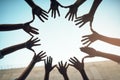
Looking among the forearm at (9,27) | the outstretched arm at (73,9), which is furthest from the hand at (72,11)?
the forearm at (9,27)

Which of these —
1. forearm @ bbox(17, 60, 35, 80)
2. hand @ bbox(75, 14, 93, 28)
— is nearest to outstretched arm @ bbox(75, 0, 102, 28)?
hand @ bbox(75, 14, 93, 28)

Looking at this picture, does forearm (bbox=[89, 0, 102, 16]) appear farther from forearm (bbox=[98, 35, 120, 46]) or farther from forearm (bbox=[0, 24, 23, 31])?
forearm (bbox=[0, 24, 23, 31])

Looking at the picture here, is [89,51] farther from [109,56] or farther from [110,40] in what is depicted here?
[110,40]

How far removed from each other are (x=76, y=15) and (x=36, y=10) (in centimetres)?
132

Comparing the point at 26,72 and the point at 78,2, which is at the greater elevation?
the point at 78,2

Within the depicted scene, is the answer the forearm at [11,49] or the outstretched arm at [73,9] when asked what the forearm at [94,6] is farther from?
the forearm at [11,49]

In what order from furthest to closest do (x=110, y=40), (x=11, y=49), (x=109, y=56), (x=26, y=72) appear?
(x=26, y=72), (x=11, y=49), (x=109, y=56), (x=110, y=40)

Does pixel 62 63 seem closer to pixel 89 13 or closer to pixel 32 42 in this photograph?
pixel 32 42

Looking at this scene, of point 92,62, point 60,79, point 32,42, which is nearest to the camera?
point 32,42

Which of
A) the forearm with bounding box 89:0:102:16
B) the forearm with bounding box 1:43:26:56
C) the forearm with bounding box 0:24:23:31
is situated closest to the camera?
the forearm with bounding box 0:24:23:31

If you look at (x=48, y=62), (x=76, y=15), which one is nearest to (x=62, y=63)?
(x=48, y=62)

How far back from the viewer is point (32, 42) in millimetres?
8062

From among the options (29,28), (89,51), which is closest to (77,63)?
(89,51)

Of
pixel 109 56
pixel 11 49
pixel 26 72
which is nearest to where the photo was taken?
pixel 109 56
